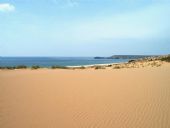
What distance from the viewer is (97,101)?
8.91 metres

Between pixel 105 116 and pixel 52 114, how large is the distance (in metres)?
1.61

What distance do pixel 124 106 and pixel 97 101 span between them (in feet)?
3.84

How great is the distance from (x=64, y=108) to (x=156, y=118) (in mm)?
3015

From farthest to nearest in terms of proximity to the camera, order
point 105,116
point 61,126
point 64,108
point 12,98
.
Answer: point 12,98, point 64,108, point 105,116, point 61,126

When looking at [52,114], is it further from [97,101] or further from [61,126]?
[97,101]

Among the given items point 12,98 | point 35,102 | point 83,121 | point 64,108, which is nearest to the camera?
point 83,121

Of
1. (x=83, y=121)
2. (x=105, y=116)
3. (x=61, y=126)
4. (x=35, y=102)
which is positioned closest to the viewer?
(x=61, y=126)

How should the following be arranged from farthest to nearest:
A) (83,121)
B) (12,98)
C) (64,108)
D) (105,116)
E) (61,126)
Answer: (12,98)
(64,108)
(105,116)
(83,121)
(61,126)

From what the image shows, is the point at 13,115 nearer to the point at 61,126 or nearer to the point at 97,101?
the point at 61,126

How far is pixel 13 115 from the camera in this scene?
23.2 ft

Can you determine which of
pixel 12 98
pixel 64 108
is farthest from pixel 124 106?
pixel 12 98

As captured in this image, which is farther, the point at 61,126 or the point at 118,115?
the point at 118,115

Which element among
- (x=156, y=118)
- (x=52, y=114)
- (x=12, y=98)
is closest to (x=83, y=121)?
(x=52, y=114)

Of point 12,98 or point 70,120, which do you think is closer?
point 70,120
